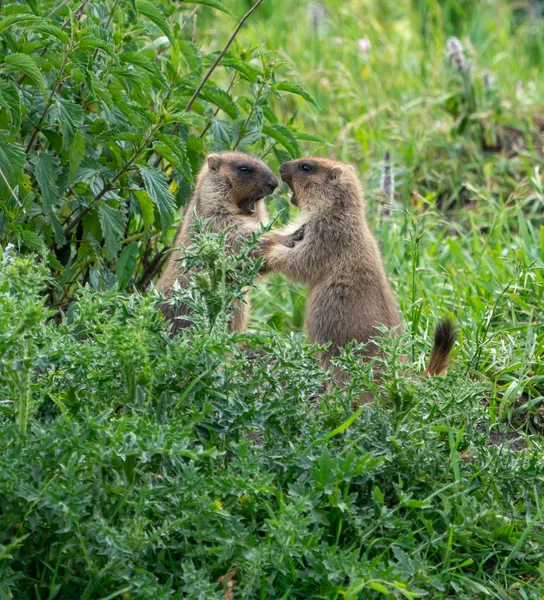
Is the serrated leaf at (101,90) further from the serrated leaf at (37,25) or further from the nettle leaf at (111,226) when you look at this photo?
the nettle leaf at (111,226)

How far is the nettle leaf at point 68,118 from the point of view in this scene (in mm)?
3971

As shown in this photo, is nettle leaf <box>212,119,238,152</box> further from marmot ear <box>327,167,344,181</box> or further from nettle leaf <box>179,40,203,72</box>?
marmot ear <box>327,167,344,181</box>

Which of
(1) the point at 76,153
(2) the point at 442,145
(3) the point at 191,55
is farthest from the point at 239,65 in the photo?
(2) the point at 442,145

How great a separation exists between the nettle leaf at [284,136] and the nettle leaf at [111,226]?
3.24ft

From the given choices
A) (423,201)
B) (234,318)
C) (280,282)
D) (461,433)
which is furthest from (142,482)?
(423,201)

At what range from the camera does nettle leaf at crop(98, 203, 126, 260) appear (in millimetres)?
4359

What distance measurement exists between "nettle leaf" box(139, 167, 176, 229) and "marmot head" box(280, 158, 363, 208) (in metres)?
1.08

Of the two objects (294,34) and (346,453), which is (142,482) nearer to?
(346,453)

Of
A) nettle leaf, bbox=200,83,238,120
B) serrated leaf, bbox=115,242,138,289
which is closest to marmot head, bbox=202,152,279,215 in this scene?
nettle leaf, bbox=200,83,238,120

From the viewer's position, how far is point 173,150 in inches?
166

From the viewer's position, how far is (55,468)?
3051 millimetres

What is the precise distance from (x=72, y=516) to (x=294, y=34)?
7.58m

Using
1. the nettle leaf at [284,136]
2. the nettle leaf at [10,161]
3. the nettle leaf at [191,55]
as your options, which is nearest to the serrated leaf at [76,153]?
the nettle leaf at [10,161]

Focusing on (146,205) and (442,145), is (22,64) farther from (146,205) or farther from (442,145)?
(442,145)
